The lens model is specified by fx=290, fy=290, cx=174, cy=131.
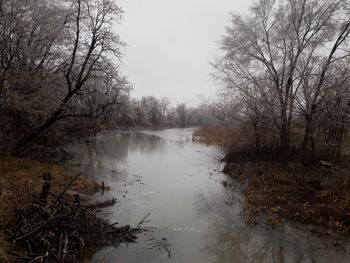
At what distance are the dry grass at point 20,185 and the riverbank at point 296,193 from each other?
599cm

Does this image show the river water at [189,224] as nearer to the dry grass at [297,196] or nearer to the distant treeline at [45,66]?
the dry grass at [297,196]

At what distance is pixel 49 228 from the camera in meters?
5.91

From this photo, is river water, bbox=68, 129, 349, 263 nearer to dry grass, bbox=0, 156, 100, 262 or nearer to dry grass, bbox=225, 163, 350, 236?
dry grass, bbox=225, 163, 350, 236

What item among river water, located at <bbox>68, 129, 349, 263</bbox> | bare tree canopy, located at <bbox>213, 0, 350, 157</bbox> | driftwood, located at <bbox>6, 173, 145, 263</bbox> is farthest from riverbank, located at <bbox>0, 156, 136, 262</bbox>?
bare tree canopy, located at <bbox>213, 0, 350, 157</bbox>

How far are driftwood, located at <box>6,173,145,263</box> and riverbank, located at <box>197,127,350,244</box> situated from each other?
169 inches

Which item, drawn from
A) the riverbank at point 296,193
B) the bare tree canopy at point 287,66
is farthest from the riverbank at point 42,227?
the bare tree canopy at point 287,66

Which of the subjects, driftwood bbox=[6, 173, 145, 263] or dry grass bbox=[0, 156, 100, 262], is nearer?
driftwood bbox=[6, 173, 145, 263]

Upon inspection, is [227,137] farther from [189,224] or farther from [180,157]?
[189,224]

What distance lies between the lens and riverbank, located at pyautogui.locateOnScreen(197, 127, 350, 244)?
8.69 metres

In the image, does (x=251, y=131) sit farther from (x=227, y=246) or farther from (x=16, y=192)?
(x=16, y=192)

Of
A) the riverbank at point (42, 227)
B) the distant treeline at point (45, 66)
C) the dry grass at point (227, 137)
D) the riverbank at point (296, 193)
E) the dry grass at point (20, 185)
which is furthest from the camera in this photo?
the dry grass at point (227, 137)

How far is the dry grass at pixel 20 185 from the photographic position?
21.1 ft

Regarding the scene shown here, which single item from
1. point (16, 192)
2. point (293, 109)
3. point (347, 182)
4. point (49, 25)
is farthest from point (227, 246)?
point (49, 25)

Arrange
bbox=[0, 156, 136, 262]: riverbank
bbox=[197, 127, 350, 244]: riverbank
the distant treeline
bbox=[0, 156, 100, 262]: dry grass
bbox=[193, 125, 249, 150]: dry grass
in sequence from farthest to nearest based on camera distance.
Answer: bbox=[193, 125, 249, 150]: dry grass
the distant treeline
bbox=[197, 127, 350, 244]: riverbank
bbox=[0, 156, 100, 262]: dry grass
bbox=[0, 156, 136, 262]: riverbank
